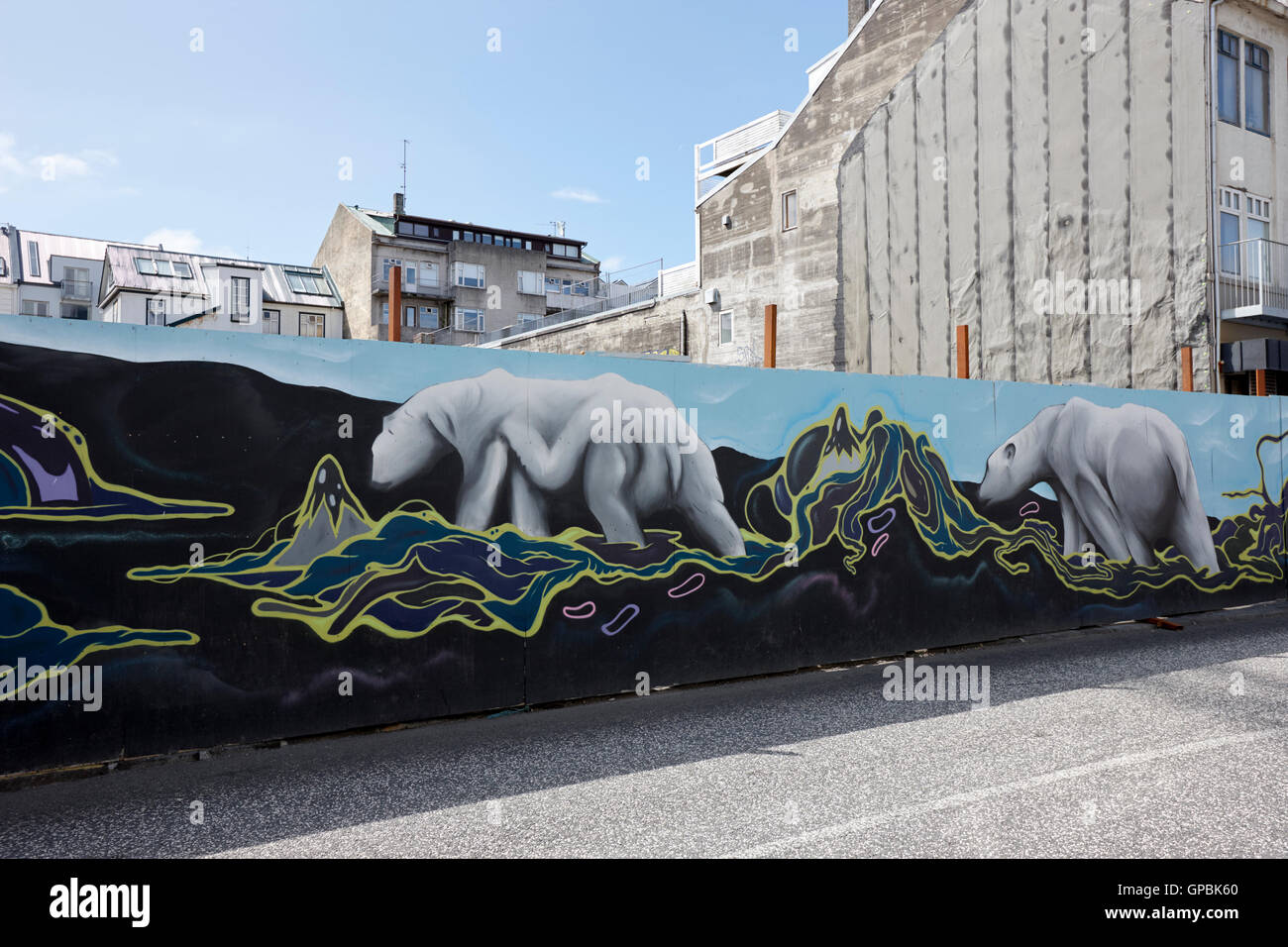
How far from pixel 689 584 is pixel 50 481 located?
4251 mm

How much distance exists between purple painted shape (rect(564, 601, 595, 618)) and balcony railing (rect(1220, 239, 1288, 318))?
45.6 feet

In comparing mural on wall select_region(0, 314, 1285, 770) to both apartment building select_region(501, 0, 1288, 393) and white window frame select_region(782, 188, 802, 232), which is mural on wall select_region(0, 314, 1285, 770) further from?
white window frame select_region(782, 188, 802, 232)

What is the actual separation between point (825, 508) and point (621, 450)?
6.57ft

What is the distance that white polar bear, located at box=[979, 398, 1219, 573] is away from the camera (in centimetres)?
910

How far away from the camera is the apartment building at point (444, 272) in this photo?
53.0 m

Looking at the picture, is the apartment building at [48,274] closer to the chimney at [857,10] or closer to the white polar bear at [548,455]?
the chimney at [857,10]

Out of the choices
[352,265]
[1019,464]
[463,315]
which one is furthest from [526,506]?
[463,315]

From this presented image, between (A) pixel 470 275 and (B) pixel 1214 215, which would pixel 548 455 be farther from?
(A) pixel 470 275

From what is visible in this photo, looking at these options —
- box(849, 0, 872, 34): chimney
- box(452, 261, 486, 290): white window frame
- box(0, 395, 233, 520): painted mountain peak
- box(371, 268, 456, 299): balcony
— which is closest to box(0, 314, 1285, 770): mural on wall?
box(0, 395, 233, 520): painted mountain peak

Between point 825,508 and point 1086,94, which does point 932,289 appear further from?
point 825,508

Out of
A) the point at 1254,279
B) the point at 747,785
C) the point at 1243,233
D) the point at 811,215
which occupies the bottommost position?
the point at 747,785

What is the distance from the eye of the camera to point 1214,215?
1544cm

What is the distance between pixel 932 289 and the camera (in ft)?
63.8
